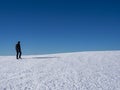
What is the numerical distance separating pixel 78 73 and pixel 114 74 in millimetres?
2385

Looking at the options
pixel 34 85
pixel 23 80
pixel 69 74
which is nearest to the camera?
pixel 34 85

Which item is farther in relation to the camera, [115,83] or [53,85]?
[115,83]

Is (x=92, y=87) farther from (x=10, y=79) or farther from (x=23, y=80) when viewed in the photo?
(x=10, y=79)

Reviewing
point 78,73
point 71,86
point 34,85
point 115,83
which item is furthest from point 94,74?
point 34,85

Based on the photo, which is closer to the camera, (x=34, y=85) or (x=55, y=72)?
(x=34, y=85)

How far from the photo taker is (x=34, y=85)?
37.0 feet

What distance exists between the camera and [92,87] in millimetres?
11352

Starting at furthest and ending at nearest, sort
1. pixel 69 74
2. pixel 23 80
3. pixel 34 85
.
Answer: pixel 69 74 < pixel 23 80 < pixel 34 85

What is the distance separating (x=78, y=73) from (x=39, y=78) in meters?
2.83

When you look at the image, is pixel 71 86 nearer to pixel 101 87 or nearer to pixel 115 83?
pixel 101 87

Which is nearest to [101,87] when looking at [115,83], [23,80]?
[115,83]

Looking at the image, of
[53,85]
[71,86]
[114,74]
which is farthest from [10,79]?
[114,74]

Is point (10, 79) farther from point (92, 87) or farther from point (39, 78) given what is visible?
point (92, 87)

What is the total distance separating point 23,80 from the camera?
12172mm
